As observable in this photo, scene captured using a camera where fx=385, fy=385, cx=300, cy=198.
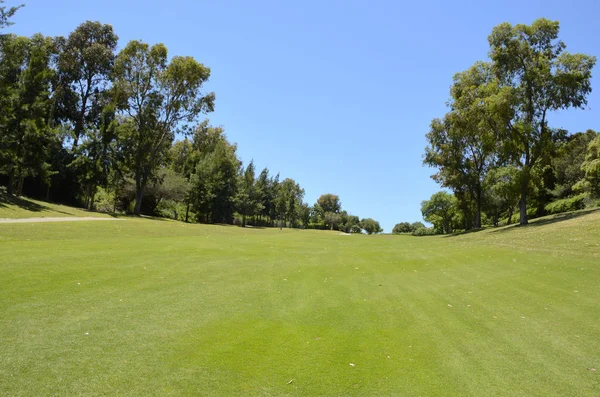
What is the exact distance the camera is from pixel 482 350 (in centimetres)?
719

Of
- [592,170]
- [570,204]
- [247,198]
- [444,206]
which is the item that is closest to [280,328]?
[592,170]

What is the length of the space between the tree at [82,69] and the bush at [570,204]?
6234 cm

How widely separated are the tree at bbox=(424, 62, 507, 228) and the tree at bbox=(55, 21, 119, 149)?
150 feet

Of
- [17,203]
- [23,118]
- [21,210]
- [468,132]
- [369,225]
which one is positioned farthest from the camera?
[369,225]

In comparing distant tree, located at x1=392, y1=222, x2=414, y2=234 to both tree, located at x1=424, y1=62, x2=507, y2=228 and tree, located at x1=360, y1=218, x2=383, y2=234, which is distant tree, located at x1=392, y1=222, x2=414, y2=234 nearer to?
tree, located at x1=360, y1=218, x2=383, y2=234

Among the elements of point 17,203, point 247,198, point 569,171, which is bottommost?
point 17,203

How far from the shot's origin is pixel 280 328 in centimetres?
782

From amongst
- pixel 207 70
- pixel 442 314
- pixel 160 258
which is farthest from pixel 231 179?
pixel 442 314

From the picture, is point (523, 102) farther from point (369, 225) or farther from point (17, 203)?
point (369, 225)

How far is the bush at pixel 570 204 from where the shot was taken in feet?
149

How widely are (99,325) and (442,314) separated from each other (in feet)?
24.9

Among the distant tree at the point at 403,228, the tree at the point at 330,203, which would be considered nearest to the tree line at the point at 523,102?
the tree at the point at 330,203

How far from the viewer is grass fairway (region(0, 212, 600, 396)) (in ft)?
18.4

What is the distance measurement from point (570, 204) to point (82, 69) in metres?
68.1
